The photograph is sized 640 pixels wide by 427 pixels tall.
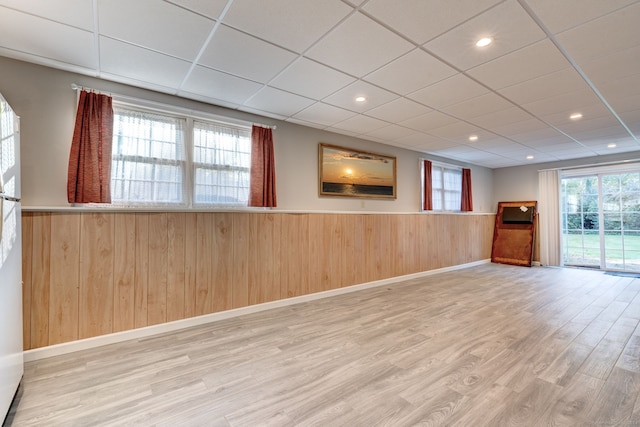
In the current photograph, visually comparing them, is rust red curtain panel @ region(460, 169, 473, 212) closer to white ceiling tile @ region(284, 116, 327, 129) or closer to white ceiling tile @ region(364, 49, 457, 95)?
white ceiling tile @ region(284, 116, 327, 129)

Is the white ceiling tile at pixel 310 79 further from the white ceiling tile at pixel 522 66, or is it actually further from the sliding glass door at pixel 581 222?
the sliding glass door at pixel 581 222

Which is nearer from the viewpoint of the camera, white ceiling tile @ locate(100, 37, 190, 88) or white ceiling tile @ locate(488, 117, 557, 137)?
white ceiling tile @ locate(100, 37, 190, 88)

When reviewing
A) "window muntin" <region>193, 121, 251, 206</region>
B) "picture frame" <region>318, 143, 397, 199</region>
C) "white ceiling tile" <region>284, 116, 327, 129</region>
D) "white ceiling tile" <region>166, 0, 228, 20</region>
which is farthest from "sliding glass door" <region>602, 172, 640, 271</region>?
"white ceiling tile" <region>166, 0, 228, 20</region>

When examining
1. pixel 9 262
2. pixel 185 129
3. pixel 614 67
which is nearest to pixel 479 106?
pixel 614 67

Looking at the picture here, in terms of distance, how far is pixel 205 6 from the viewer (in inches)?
73.3

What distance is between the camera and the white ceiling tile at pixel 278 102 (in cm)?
319

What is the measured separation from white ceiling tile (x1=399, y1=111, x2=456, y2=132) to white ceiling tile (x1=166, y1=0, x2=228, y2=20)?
2.88m

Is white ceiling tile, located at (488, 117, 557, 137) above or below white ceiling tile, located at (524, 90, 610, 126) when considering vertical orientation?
above

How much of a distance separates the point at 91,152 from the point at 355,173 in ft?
11.9

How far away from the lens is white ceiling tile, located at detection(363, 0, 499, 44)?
1.83 meters

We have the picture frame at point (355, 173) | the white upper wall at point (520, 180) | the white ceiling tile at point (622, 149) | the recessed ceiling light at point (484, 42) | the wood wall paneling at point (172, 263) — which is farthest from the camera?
the white upper wall at point (520, 180)

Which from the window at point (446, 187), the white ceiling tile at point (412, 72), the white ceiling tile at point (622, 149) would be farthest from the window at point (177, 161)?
the white ceiling tile at point (622, 149)

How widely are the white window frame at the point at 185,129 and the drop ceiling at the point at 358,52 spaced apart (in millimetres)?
192

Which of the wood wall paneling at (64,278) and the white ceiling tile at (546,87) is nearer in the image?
the wood wall paneling at (64,278)
